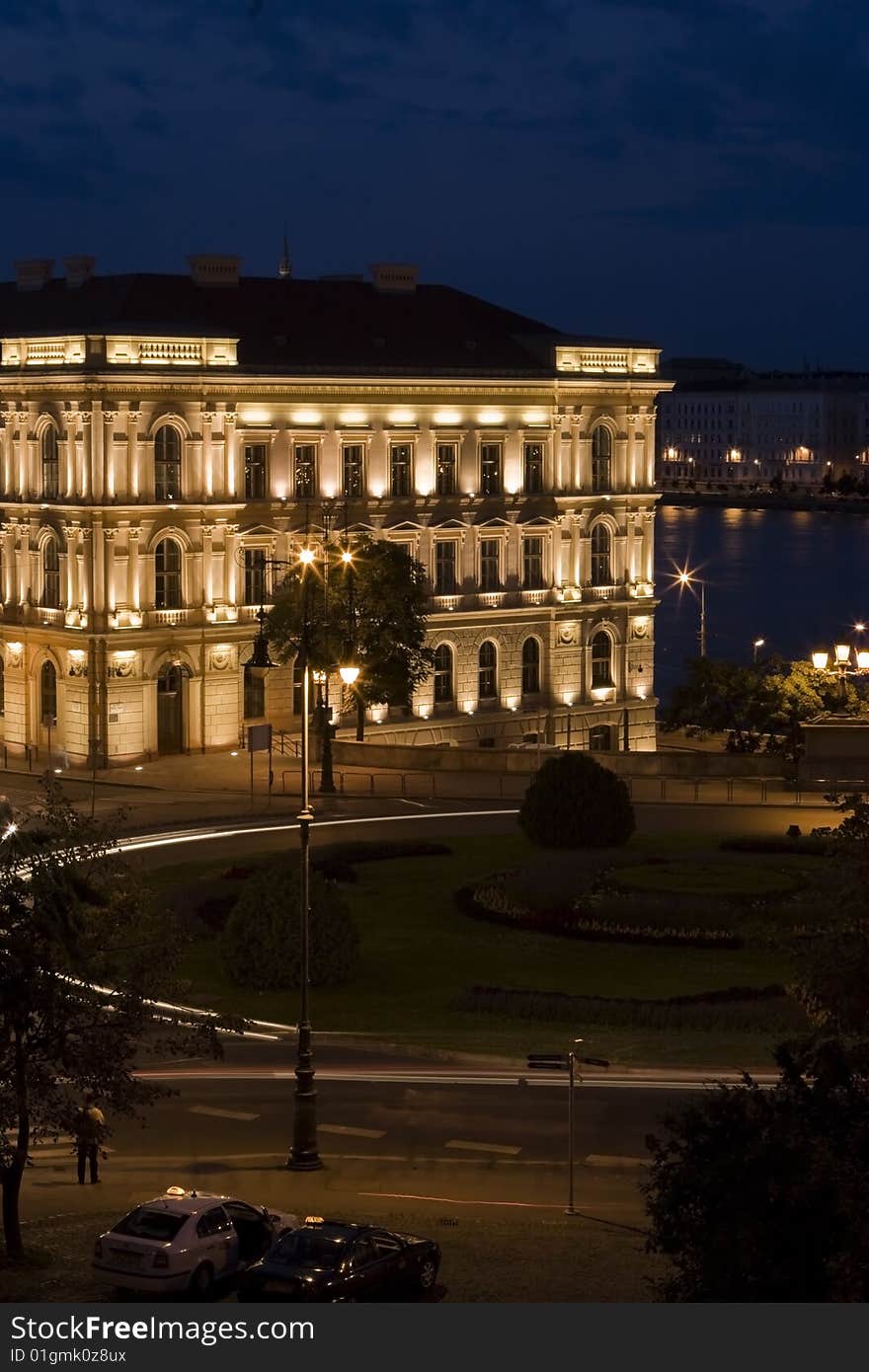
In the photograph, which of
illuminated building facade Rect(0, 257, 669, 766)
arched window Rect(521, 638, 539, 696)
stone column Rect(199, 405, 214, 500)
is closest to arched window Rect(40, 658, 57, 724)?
illuminated building facade Rect(0, 257, 669, 766)

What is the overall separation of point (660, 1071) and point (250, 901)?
9905mm


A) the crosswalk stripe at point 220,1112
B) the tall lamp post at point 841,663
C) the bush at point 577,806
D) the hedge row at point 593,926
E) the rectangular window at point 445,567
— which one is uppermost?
the rectangular window at point 445,567

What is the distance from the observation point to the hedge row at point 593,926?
157 feet

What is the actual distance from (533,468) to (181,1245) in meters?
63.3

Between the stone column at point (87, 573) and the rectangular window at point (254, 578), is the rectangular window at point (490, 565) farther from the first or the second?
the stone column at point (87, 573)

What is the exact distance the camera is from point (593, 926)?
49.1 metres

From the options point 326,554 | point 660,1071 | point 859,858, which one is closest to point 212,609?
point 326,554

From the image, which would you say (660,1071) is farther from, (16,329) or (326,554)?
(16,329)

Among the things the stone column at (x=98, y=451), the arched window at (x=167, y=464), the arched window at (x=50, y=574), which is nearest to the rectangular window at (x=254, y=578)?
the arched window at (x=167, y=464)

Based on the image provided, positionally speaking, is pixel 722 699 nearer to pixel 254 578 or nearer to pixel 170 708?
pixel 254 578

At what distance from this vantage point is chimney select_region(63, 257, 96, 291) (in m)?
84.1

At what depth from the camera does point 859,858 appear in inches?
1100

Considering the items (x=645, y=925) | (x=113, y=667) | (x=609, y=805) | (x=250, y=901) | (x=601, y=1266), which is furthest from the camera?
(x=113, y=667)

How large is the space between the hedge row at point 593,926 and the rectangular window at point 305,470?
1251 inches
